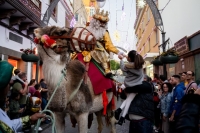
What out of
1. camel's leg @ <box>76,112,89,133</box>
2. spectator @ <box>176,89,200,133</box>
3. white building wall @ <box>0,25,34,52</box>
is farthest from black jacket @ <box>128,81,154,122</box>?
white building wall @ <box>0,25,34,52</box>

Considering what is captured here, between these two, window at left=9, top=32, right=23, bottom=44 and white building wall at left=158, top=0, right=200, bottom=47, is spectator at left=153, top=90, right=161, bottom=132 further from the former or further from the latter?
window at left=9, top=32, right=23, bottom=44

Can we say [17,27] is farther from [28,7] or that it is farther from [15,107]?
[15,107]

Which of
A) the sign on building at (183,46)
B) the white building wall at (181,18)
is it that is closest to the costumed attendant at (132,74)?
the white building wall at (181,18)

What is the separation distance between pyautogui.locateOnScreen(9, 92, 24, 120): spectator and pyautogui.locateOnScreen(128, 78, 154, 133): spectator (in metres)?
4.20

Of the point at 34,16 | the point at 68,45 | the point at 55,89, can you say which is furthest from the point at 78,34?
the point at 34,16

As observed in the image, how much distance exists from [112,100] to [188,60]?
8514 millimetres

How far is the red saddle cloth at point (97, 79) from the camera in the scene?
3.99 metres

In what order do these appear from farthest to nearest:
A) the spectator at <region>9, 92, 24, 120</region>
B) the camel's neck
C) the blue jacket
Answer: the spectator at <region>9, 92, 24, 120</region> < the blue jacket < the camel's neck

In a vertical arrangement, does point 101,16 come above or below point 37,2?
below

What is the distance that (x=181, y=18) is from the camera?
42.1 ft

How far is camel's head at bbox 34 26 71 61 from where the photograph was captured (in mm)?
3117

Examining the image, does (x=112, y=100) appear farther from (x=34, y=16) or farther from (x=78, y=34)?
(x=34, y=16)

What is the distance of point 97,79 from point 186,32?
9.54 metres

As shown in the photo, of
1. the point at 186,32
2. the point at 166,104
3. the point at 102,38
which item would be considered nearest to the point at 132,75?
the point at 102,38
